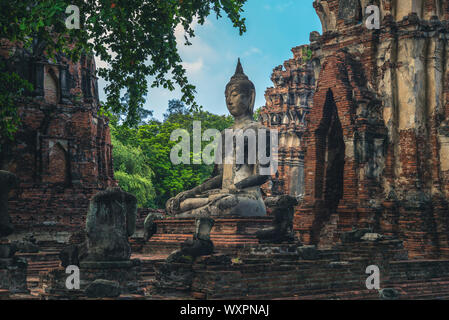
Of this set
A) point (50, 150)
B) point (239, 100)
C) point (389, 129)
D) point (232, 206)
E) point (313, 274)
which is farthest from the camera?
point (50, 150)

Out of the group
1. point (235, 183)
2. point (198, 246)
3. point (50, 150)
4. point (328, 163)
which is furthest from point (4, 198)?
point (328, 163)

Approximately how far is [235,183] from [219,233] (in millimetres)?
1838

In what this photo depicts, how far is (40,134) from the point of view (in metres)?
17.2

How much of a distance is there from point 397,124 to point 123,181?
1798 cm

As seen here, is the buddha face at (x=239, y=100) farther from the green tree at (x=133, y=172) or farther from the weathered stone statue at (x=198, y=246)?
the green tree at (x=133, y=172)

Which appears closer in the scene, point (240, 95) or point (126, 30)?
point (126, 30)

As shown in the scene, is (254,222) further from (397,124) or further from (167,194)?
(167,194)

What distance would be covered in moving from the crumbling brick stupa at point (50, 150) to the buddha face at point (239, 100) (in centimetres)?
530

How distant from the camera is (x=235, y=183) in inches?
557

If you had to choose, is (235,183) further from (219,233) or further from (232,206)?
(219,233)

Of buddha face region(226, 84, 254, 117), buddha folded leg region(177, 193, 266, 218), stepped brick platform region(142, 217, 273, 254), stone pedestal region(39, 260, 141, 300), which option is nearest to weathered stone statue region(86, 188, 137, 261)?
stone pedestal region(39, 260, 141, 300)


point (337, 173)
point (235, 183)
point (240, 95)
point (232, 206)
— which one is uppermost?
point (240, 95)

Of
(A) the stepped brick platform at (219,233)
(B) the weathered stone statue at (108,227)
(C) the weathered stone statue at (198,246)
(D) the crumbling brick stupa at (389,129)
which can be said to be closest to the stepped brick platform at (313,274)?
(C) the weathered stone statue at (198,246)
